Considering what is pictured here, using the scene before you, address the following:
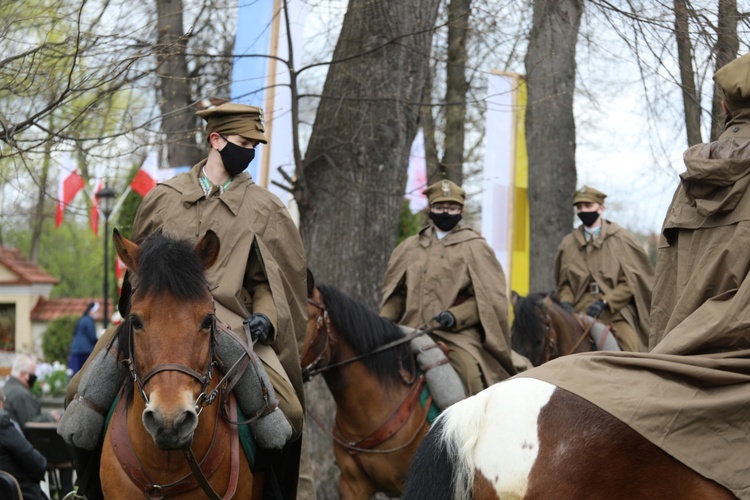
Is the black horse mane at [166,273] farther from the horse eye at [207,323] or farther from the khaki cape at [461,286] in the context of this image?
the khaki cape at [461,286]

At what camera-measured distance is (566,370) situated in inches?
157

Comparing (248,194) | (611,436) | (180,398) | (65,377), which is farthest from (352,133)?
(65,377)

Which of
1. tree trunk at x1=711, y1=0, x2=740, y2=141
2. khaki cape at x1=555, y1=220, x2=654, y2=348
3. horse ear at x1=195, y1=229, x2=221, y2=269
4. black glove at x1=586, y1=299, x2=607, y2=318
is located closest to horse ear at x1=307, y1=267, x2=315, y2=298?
horse ear at x1=195, y1=229, x2=221, y2=269

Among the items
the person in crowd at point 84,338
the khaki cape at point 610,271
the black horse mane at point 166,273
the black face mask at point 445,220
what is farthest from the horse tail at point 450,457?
the person in crowd at point 84,338

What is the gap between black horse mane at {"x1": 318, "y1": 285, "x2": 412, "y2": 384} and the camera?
780 cm

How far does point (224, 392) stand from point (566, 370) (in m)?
1.86

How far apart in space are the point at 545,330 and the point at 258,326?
5083mm

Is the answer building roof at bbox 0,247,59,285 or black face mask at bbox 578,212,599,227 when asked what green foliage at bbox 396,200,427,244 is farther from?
building roof at bbox 0,247,59,285

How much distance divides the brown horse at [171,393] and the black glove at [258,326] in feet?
1.41

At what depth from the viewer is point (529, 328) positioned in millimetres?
9984

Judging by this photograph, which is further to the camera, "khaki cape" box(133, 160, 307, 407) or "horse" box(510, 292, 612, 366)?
"horse" box(510, 292, 612, 366)

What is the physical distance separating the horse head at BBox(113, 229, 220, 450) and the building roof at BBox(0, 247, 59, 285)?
2769 centimetres

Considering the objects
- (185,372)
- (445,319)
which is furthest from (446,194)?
(185,372)

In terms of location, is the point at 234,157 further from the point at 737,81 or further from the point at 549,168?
the point at 549,168
